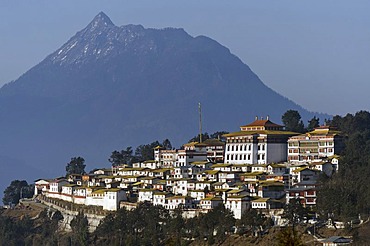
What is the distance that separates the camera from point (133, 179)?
266ft

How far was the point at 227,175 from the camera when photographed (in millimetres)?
74250

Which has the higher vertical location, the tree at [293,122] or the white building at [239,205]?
the tree at [293,122]

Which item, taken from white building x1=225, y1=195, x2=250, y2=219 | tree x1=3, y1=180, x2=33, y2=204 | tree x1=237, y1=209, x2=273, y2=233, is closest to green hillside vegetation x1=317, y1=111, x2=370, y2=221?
→ tree x1=237, y1=209, x2=273, y2=233

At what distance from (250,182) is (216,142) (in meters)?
13.2

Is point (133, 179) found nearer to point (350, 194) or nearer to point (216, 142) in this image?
point (216, 142)

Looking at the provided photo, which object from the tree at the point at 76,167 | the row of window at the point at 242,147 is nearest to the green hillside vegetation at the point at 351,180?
the row of window at the point at 242,147

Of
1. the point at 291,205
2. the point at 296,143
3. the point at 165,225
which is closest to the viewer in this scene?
the point at 291,205

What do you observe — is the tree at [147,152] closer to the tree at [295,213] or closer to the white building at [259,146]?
the white building at [259,146]

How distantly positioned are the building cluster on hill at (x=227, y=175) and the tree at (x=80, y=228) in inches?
68.8

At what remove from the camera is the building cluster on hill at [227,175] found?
68938mm

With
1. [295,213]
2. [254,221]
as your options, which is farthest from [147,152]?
[295,213]

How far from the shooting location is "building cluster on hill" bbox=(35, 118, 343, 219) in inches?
2714

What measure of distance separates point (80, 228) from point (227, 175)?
1005cm

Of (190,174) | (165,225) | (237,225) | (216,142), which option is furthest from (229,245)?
(216,142)
